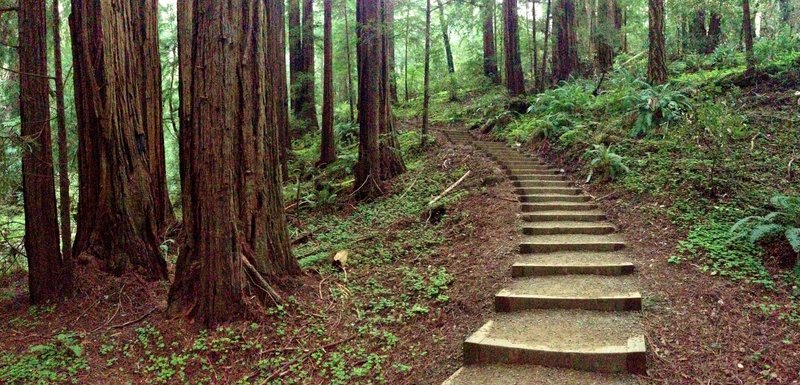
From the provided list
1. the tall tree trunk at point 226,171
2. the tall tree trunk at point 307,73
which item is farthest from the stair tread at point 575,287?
the tall tree trunk at point 307,73

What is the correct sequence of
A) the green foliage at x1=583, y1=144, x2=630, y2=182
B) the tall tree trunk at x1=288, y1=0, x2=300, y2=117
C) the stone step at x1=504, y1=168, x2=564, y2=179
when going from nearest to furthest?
the green foliage at x1=583, y1=144, x2=630, y2=182 < the stone step at x1=504, y1=168, x2=564, y2=179 < the tall tree trunk at x1=288, y1=0, x2=300, y2=117

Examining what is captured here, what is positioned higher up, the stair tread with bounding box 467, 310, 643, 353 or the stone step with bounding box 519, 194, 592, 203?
the stone step with bounding box 519, 194, 592, 203

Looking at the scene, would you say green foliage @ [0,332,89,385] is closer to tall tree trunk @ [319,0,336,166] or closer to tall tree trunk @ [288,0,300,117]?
tall tree trunk @ [319,0,336,166]

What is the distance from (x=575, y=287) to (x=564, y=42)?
43.4 ft

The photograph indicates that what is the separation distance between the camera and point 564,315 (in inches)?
186

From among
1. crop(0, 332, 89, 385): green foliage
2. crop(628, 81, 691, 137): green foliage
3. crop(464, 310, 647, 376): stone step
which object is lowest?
crop(0, 332, 89, 385): green foliage

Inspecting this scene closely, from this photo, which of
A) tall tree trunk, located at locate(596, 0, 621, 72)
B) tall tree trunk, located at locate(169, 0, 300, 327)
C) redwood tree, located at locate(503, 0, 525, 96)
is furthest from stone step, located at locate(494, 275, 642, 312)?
redwood tree, located at locate(503, 0, 525, 96)

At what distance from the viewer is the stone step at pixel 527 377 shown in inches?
146

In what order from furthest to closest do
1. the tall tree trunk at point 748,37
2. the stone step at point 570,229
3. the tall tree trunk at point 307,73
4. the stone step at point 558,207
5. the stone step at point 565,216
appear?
the tall tree trunk at point 307,73 → the tall tree trunk at point 748,37 → the stone step at point 558,207 → the stone step at point 565,216 → the stone step at point 570,229

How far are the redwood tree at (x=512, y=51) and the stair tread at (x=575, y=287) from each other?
12105 mm

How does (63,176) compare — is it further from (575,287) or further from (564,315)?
(575,287)

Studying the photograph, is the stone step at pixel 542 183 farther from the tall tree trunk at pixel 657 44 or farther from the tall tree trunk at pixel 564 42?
the tall tree trunk at pixel 564 42

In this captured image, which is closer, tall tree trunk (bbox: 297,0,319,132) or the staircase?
the staircase

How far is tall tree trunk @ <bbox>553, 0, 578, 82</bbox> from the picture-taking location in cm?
1566
